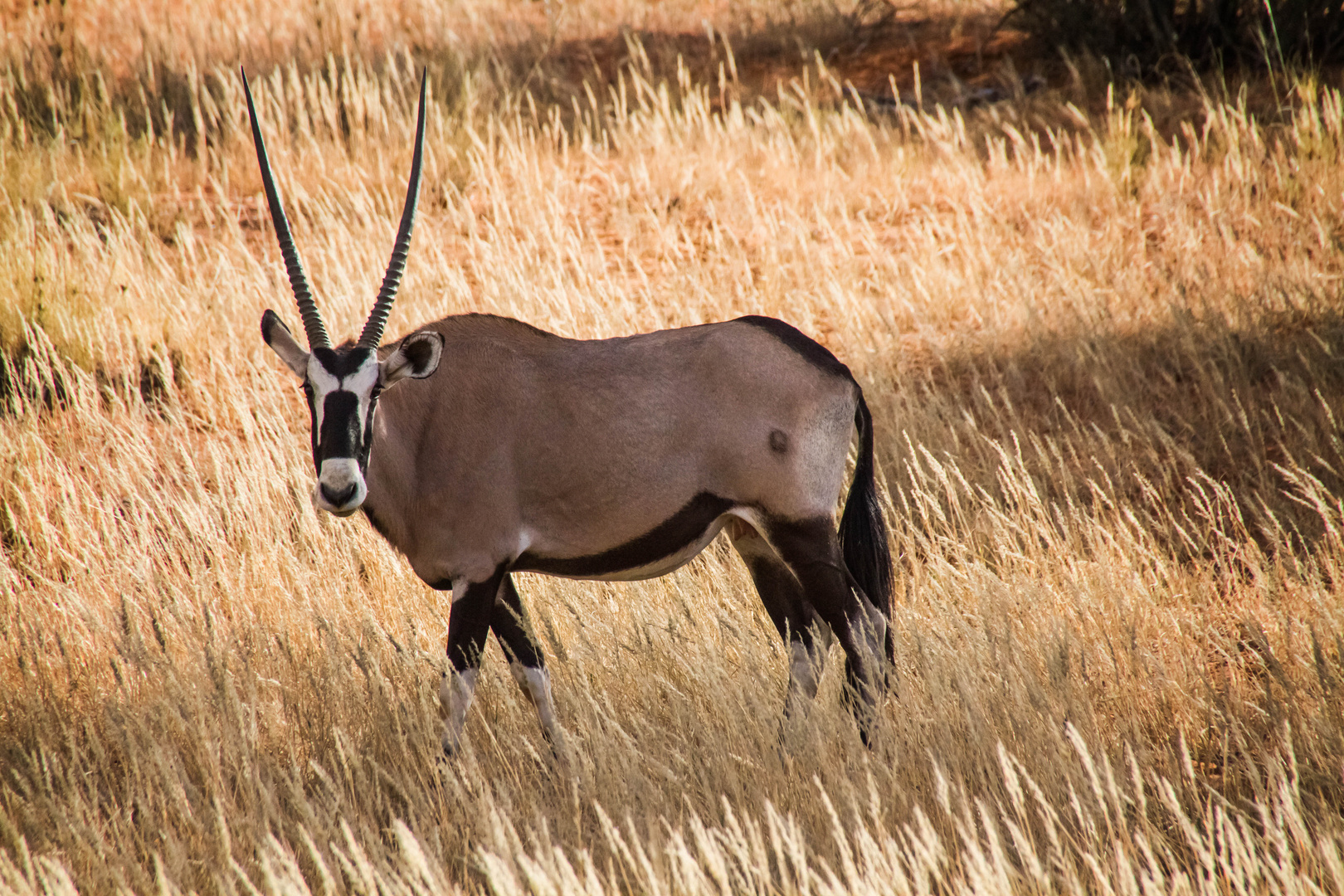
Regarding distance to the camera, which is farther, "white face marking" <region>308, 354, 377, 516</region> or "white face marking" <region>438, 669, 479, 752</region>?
"white face marking" <region>438, 669, 479, 752</region>

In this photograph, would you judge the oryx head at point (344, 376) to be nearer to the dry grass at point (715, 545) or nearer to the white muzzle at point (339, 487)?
the white muzzle at point (339, 487)

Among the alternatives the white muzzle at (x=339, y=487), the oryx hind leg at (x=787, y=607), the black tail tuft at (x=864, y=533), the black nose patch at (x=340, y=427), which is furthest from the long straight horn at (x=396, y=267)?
the black tail tuft at (x=864, y=533)

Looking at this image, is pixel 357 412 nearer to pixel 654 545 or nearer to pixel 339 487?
pixel 339 487

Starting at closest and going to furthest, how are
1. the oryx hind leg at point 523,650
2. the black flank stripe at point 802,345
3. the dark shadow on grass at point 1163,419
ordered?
the black flank stripe at point 802,345 < the oryx hind leg at point 523,650 < the dark shadow on grass at point 1163,419

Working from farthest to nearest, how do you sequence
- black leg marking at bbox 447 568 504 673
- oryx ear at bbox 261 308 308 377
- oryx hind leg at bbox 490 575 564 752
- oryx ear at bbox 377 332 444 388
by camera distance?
oryx hind leg at bbox 490 575 564 752 → black leg marking at bbox 447 568 504 673 → oryx ear at bbox 261 308 308 377 → oryx ear at bbox 377 332 444 388

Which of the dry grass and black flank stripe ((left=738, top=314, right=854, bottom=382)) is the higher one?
black flank stripe ((left=738, top=314, right=854, bottom=382))

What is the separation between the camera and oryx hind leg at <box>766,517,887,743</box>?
148 inches

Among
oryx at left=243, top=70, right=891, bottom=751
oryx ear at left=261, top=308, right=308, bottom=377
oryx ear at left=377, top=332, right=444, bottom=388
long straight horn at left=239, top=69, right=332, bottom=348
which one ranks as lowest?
oryx at left=243, top=70, right=891, bottom=751

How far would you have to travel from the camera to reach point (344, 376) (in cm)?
338

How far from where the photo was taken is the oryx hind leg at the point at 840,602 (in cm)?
376

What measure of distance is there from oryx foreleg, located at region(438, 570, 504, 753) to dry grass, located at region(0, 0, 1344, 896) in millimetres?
166

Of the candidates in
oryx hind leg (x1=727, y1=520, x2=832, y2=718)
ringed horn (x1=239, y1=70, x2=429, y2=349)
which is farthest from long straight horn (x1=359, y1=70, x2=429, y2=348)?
oryx hind leg (x1=727, y1=520, x2=832, y2=718)

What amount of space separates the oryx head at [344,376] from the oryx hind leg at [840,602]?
1.37m

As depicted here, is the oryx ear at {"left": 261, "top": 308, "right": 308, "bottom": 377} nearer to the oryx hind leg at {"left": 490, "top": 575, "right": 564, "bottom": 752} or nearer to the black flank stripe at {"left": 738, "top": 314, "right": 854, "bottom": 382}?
the oryx hind leg at {"left": 490, "top": 575, "right": 564, "bottom": 752}
